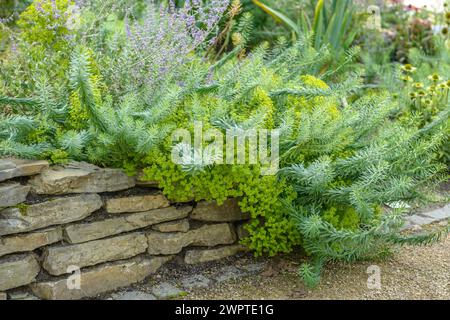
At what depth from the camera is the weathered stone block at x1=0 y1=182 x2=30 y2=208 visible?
264 centimetres

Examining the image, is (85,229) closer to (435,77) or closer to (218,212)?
(218,212)

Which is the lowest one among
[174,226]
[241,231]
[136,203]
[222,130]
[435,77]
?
[241,231]

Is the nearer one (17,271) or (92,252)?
(17,271)

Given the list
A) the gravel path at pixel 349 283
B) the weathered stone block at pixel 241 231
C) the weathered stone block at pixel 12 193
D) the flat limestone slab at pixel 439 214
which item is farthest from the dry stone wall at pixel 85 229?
the flat limestone slab at pixel 439 214

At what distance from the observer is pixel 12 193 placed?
8.76ft

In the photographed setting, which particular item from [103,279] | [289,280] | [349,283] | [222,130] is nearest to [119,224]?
[103,279]

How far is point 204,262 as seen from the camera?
10.2 feet

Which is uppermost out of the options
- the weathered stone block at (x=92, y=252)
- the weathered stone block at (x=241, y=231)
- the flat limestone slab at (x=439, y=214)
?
the weathered stone block at (x=92, y=252)

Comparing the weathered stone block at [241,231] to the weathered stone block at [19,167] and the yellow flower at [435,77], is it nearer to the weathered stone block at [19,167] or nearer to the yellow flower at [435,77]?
the weathered stone block at [19,167]

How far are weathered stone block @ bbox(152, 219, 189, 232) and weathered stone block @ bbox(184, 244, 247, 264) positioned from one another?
13 centimetres

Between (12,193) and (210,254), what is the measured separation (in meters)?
0.99

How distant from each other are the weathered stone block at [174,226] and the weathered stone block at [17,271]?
1.90 ft

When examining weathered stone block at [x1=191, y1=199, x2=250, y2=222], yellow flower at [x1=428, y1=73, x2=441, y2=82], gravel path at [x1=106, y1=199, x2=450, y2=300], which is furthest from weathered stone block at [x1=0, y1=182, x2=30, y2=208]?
yellow flower at [x1=428, y1=73, x2=441, y2=82]

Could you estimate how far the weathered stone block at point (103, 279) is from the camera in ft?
8.96
